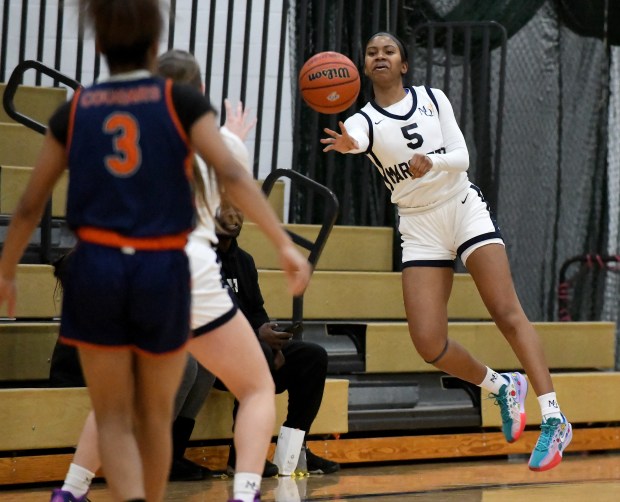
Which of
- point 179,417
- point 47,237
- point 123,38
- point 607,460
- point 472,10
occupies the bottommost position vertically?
point 607,460

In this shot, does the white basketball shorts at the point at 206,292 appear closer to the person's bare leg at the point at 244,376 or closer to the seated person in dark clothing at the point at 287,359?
the person's bare leg at the point at 244,376

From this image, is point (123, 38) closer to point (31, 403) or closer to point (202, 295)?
point (202, 295)

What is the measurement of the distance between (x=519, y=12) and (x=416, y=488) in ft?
12.0

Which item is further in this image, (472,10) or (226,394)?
(472,10)

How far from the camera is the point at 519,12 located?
7363mm

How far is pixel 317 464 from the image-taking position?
5.39 meters

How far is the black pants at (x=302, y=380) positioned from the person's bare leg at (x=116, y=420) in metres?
2.41

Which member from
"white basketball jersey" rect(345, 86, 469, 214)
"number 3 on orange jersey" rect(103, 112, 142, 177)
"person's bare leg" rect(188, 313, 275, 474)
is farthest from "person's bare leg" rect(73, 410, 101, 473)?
"white basketball jersey" rect(345, 86, 469, 214)

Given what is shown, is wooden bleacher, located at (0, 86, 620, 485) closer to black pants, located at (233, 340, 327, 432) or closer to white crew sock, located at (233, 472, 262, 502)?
black pants, located at (233, 340, 327, 432)

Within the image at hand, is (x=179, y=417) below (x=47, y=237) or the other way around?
below

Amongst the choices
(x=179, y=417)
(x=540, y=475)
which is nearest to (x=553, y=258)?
(x=540, y=475)

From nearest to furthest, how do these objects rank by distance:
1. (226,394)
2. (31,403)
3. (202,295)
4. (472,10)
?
(202,295) < (31,403) < (226,394) < (472,10)

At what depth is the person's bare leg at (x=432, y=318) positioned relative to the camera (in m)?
4.81

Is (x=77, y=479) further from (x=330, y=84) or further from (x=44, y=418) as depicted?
(x=330, y=84)
